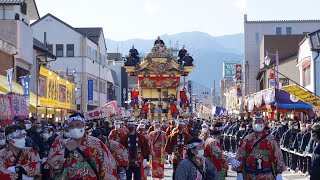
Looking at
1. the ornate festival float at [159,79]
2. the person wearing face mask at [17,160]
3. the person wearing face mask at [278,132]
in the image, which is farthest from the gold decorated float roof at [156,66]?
the person wearing face mask at [17,160]

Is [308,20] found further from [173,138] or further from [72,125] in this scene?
[72,125]

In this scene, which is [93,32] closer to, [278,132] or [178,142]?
[278,132]

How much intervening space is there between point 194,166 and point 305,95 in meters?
19.1

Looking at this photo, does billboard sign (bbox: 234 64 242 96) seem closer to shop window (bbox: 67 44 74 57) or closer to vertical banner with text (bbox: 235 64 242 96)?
vertical banner with text (bbox: 235 64 242 96)

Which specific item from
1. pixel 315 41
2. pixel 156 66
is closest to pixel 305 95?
pixel 315 41

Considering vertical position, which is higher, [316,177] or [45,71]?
[45,71]

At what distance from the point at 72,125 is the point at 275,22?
74005 millimetres

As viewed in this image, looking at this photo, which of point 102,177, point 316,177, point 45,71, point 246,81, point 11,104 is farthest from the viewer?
point 246,81

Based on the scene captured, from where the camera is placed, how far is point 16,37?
123 feet

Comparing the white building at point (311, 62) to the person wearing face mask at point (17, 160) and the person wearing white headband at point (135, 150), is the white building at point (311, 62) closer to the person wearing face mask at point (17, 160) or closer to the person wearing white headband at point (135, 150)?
the person wearing white headband at point (135, 150)

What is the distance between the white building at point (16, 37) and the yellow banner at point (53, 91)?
1.79 m

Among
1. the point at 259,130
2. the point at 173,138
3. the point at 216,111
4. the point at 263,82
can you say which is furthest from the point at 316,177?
the point at 263,82

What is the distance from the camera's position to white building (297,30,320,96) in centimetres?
3800

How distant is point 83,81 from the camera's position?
65188 millimetres
